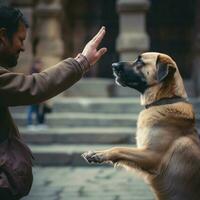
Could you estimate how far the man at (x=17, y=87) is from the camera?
3244mm

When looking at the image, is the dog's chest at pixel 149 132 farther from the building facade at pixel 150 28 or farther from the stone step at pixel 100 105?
the building facade at pixel 150 28

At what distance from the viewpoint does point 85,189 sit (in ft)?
25.2

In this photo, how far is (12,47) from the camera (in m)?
3.41

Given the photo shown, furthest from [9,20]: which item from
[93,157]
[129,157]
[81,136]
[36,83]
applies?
[81,136]

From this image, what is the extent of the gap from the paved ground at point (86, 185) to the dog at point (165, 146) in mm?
2180

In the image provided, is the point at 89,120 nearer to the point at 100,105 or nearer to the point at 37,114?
the point at 100,105

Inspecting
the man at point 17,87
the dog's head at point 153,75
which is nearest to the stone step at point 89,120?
the dog's head at point 153,75

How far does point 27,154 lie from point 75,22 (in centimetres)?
1194

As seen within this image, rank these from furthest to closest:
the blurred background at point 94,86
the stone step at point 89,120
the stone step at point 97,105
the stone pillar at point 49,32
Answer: the stone pillar at point 49,32, the stone step at point 97,105, the stone step at point 89,120, the blurred background at point 94,86

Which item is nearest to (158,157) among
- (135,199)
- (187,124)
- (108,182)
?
(187,124)

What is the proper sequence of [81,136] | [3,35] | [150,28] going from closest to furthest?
[3,35]
[81,136]
[150,28]

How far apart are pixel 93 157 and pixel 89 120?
6.81 m

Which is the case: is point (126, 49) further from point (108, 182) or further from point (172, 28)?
point (108, 182)

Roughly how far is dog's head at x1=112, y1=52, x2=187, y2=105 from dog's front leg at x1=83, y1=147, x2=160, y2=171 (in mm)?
548
